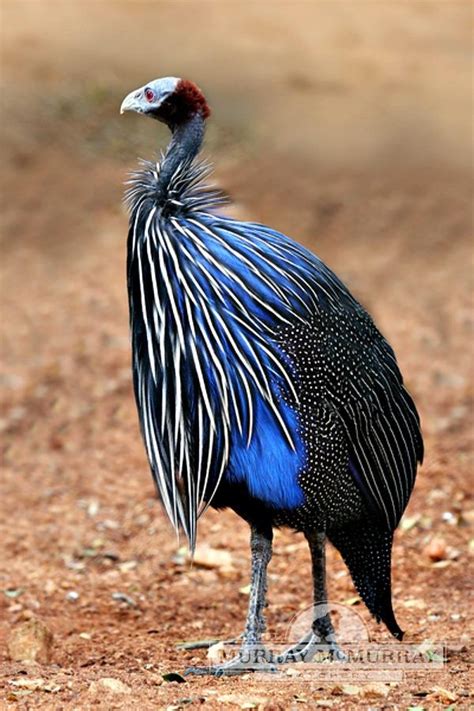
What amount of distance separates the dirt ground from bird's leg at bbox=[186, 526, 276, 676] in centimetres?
13

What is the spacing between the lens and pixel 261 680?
14.1ft

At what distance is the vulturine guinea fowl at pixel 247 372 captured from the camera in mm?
4289

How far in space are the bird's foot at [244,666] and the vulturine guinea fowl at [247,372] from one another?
0.01 metres

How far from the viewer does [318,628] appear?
486 cm

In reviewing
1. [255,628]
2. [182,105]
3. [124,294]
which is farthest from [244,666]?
[124,294]

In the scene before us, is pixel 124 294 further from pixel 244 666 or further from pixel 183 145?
pixel 244 666

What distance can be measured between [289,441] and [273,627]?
1.56 meters

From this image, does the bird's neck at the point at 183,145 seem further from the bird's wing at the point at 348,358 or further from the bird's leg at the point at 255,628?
the bird's leg at the point at 255,628

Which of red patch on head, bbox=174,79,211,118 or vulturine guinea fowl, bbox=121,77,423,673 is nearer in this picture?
vulturine guinea fowl, bbox=121,77,423,673

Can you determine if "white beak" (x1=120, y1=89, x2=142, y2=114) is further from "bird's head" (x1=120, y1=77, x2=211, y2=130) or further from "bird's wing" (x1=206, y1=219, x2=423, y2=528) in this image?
"bird's wing" (x1=206, y1=219, x2=423, y2=528)

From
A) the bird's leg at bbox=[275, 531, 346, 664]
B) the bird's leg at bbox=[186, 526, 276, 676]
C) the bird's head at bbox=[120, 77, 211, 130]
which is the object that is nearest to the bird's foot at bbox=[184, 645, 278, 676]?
the bird's leg at bbox=[186, 526, 276, 676]

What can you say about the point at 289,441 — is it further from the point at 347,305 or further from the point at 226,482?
the point at 347,305

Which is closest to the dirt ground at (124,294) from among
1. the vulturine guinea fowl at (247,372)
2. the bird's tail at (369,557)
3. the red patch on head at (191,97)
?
the bird's tail at (369,557)

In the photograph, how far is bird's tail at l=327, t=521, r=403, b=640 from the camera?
188 inches
